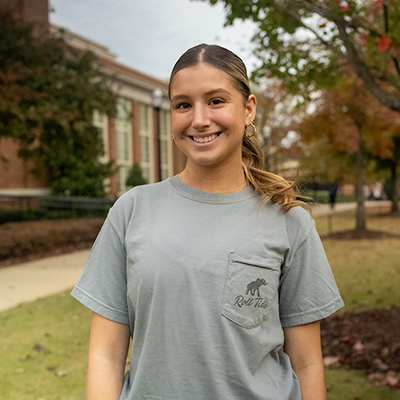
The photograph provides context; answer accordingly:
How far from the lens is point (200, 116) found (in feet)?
5.15

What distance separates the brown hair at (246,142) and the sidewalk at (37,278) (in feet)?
21.0

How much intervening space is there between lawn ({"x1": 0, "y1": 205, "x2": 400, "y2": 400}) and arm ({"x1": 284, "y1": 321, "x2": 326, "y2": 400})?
296 cm

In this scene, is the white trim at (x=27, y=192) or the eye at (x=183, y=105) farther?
the white trim at (x=27, y=192)

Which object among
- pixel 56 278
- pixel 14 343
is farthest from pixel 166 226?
pixel 56 278

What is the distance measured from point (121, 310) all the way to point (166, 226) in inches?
11.7

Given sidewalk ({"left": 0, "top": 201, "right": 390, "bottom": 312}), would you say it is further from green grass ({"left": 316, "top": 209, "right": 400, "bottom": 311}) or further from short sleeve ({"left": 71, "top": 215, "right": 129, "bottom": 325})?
short sleeve ({"left": 71, "top": 215, "right": 129, "bottom": 325})

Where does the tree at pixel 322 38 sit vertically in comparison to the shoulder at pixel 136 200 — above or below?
above

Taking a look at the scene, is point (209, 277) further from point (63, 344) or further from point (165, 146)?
point (165, 146)

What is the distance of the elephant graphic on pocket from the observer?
60.3 inches

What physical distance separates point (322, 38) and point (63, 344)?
456 centimetres

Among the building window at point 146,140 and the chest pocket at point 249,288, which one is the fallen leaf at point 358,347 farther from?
the building window at point 146,140

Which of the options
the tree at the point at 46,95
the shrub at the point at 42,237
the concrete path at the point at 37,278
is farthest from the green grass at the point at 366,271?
the shrub at the point at 42,237

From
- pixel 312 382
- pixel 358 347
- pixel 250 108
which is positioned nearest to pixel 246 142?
pixel 250 108

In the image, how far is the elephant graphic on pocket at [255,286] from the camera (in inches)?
60.3
